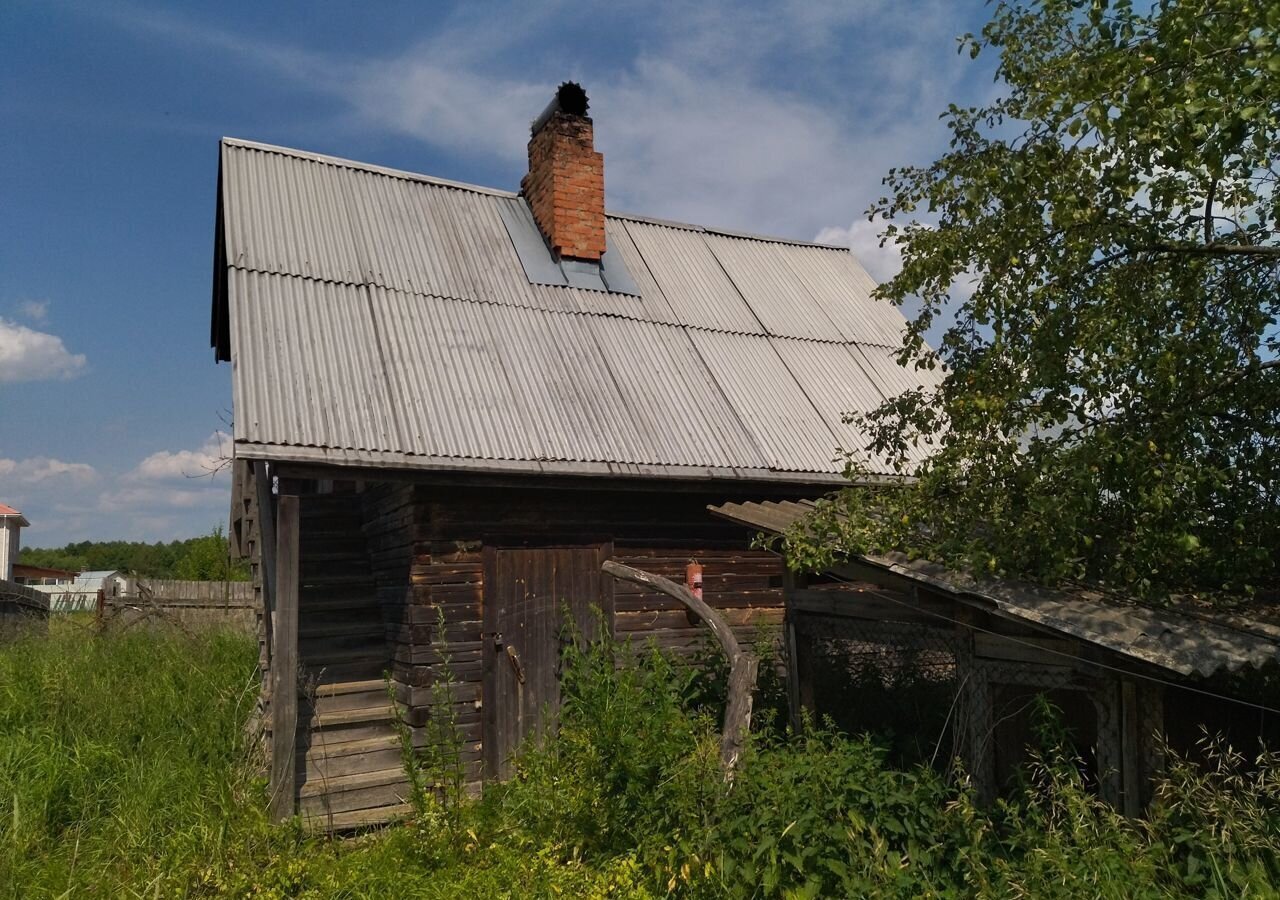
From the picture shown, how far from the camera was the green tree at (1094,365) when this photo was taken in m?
5.33

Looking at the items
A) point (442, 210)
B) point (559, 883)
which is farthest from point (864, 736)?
point (442, 210)

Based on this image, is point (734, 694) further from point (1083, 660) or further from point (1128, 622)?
point (1128, 622)

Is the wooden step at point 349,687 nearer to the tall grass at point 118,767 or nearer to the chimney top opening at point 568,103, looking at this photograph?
the tall grass at point 118,767

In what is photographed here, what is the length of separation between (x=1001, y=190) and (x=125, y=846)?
6976 mm

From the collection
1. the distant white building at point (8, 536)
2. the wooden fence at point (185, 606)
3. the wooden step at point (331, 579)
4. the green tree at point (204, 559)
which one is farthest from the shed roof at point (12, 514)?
the wooden step at point (331, 579)

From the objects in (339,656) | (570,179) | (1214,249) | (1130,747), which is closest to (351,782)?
(339,656)

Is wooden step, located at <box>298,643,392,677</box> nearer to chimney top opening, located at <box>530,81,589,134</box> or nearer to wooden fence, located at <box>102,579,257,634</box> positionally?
wooden fence, located at <box>102,579,257,634</box>

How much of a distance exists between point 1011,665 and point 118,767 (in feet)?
20.5

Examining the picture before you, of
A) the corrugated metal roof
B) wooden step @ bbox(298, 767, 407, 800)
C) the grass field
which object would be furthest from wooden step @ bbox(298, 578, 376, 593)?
the corrugated metal roof

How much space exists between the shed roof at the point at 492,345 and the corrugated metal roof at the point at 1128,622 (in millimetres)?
2536

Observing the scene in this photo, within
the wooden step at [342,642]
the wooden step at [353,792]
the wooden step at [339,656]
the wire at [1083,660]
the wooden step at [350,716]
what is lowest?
the wooden step at [353,792]

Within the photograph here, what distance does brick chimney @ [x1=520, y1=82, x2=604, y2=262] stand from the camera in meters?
11.1

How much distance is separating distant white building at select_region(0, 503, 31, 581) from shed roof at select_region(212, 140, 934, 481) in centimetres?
4093

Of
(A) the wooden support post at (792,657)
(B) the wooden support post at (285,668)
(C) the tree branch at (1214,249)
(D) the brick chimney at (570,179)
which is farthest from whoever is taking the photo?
(D) the brick chimney at (570,179)
